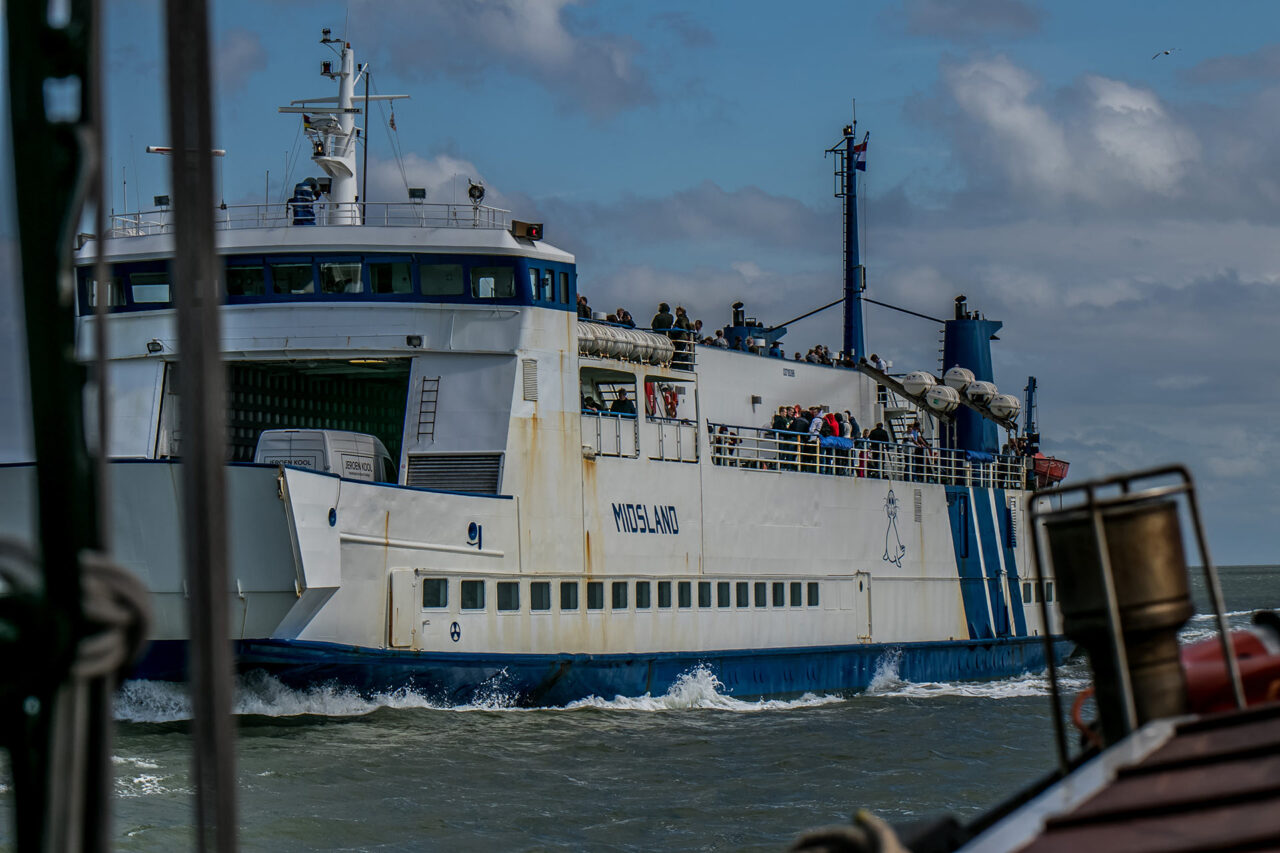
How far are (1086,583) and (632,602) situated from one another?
50.3 feet

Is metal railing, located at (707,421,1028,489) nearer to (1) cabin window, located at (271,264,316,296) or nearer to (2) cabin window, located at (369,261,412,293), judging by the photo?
(2) cabin window, located at (369,261,412,293)

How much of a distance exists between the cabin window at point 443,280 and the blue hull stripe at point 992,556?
1375 centimetres

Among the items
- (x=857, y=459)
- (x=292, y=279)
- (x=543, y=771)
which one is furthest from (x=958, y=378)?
(x=543, y=771)

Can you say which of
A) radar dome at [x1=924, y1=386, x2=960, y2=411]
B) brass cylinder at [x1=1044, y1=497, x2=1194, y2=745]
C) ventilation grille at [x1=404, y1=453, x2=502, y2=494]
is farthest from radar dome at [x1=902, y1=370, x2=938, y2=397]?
brass cylinder at [x1=1044, y1=497, x2=1194, y2=745]

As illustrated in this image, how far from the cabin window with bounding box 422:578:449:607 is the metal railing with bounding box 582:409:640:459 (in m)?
3.24

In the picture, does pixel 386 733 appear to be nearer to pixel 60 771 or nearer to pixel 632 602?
Answer: pixel 632 602

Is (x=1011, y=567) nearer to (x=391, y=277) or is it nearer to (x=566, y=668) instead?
(x=566, y=668)

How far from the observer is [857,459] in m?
26.1

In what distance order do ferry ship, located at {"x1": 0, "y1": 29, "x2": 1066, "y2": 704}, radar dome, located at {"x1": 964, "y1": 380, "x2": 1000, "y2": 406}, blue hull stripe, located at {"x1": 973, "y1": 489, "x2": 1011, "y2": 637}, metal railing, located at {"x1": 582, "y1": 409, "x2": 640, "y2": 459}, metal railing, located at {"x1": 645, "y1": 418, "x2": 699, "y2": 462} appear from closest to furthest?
ferry ship, located at {"x1": 0, "y1": 29, "x2": 1066, "y2": 704} < metal railing, located at {"x1": 582, "y1": 409, "x2": 640, "y2": 459} < metal railing, located at {"x1": 645, "y1": 418, "x2": 699, "y2": 462} < blue hull stripe, located at {"x1": 973, "y1": 489, "x2": 1011, "y2": 637} < radar dome, located at {"x1": 964, "y1": 380, "x2": 1000, "y2": 406}

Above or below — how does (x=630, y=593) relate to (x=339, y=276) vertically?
below

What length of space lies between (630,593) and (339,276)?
5.63 m

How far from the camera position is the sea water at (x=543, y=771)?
40.1 feet

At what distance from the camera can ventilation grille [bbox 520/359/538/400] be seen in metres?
19.2

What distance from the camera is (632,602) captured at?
813 inches
